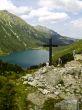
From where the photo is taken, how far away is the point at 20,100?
2788cm

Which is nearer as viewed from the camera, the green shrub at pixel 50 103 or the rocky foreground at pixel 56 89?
the rocky foreground at pixel 56 89

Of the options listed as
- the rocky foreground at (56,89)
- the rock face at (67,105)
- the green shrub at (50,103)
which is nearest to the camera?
the rock face at (67,105)

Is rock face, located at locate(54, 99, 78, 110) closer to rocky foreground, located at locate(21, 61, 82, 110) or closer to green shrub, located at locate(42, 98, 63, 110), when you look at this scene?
rocky foreground, located at locate(21, 61, 82, 110)

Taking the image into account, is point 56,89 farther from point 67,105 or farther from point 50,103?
point 67,105

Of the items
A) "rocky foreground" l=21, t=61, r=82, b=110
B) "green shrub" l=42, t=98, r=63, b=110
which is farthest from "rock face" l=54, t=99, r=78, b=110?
"green shrub" l=42, t=98, r=63, b=110

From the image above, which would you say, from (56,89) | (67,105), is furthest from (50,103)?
(56,89)

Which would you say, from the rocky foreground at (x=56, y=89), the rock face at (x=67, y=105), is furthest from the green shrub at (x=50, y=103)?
the rock face at (x=67, y=105)

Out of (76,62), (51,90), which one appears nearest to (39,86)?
(51,90)

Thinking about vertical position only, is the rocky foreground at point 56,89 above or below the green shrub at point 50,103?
above

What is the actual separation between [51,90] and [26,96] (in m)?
2.98

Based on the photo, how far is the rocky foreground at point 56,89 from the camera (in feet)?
90.5

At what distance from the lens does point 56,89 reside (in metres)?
30.8

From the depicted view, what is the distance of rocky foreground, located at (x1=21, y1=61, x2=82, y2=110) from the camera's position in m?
27.6

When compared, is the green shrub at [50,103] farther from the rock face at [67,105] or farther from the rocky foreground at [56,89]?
the rock face at [67,105]
